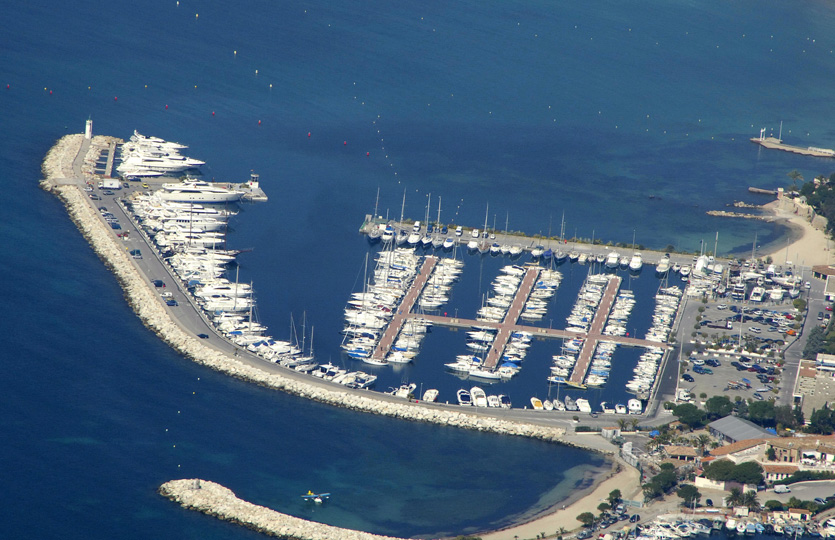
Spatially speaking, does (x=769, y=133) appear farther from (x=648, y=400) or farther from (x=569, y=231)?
(x=648, y=400)

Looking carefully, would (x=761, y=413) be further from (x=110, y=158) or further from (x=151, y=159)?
(x=110, y=158)

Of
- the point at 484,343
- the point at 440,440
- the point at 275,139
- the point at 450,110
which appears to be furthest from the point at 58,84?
the point at 440,440

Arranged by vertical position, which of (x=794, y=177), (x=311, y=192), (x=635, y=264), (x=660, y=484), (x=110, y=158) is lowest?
(x=660, y=484)

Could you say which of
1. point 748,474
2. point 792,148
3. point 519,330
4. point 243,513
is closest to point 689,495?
point 748,474

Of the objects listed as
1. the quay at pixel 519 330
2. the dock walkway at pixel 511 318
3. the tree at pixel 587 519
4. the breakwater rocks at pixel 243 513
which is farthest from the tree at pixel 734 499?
the dock walkway at pixel 511 318

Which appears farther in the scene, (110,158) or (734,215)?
(734,215)

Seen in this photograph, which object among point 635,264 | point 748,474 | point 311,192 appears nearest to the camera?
point 748,474

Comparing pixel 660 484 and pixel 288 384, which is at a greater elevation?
pixel 288 384

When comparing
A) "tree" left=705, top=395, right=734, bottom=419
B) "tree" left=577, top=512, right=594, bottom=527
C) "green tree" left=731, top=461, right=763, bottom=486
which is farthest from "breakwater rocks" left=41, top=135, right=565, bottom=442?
"green tree" left=731, top=461, right=763, bottom=486

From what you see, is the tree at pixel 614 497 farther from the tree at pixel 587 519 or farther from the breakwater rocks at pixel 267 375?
the breakwater rocks at pixel 267 375
